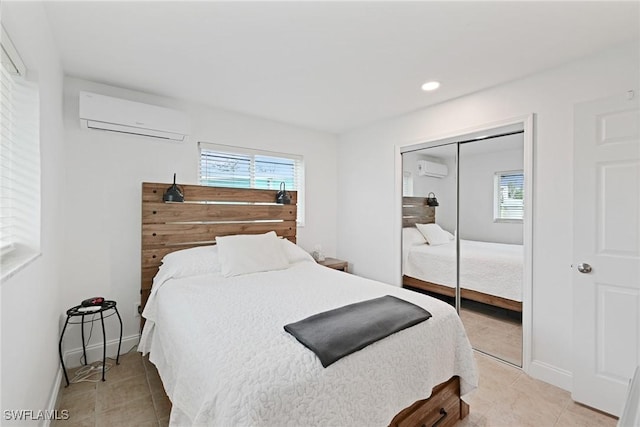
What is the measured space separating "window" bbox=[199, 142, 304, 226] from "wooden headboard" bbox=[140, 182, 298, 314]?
184mm

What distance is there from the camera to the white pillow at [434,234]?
3086 millimetres

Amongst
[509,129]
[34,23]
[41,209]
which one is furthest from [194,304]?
[509,129]

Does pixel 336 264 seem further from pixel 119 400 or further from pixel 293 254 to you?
pixel 119 400

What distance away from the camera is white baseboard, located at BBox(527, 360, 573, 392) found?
7.15ft

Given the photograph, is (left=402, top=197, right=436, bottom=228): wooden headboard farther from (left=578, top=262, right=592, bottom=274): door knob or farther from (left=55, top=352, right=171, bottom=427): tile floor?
(left=55, top=352, right=171, bottom=427): tile floor

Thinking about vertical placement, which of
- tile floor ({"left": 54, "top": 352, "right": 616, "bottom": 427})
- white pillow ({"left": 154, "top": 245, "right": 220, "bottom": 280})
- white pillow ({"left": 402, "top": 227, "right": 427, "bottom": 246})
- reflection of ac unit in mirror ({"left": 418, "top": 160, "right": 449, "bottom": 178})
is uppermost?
reflection of ac unit in mirror ({"left": 418, "top": 160, "right": 449, "bottom": 178})

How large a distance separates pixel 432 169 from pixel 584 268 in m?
1.57

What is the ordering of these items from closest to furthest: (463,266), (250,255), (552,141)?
(552,141) → (250,255) → (463,266)

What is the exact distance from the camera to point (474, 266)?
112 inches

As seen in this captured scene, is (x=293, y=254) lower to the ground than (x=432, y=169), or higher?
lower

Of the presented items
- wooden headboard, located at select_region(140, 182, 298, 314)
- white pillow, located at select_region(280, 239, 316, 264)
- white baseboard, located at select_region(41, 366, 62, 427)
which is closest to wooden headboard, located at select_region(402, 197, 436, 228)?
white pillow, located at select_region(280, 239, 316, 264)

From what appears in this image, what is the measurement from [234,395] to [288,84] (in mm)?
2359

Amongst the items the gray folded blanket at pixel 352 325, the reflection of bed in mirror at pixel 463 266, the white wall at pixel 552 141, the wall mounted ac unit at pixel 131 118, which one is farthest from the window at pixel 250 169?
the gray folded blanket at pixel 352 325

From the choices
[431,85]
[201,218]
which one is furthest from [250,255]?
[431,85]
